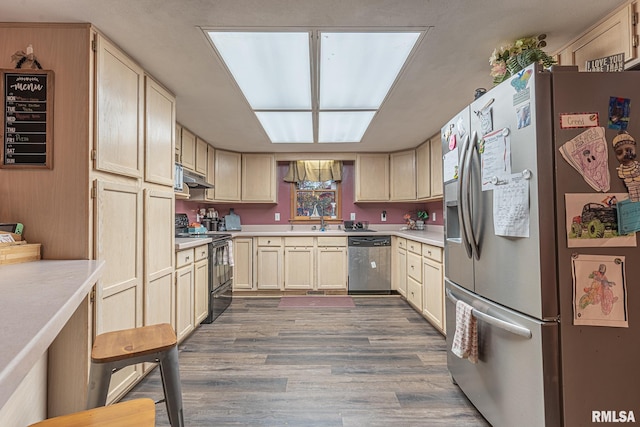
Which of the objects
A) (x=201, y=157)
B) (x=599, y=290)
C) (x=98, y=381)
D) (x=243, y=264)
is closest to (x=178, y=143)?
(x=201, y=157)

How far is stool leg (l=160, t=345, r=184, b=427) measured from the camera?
110cm

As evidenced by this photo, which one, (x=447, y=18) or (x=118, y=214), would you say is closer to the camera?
(x=447, y=18)

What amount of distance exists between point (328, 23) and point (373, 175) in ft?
10.3

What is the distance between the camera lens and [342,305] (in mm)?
3760

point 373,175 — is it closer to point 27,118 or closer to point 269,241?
point 269,241

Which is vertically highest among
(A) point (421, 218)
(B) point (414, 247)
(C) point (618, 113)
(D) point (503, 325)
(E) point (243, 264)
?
(C) point (618, 113)

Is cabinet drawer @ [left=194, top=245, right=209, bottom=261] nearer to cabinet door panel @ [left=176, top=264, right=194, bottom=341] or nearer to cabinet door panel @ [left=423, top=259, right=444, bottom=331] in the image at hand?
cabinet door panel @ [left=176, top=264, right=194, bottom=341]

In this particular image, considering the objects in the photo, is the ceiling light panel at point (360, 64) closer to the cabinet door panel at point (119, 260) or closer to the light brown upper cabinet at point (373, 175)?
→ the cabinet door panel at point (119, 260)

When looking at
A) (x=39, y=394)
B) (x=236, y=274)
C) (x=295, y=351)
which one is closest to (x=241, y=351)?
(x=295, y=351)

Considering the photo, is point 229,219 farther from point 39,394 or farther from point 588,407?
point 588,407

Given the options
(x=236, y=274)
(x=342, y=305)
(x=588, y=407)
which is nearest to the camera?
(x=588, y=407)

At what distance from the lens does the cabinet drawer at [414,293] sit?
10.8ft

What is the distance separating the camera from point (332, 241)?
4254mm

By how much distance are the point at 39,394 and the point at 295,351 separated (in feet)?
5.20
